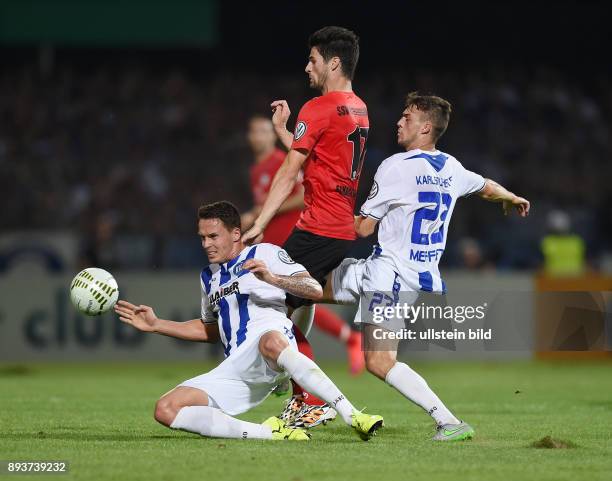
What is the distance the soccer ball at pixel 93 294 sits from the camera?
645 centimetres

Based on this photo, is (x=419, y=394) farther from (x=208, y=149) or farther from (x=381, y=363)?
(x=208, y=149)

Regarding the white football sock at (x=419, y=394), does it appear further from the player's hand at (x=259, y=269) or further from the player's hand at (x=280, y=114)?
the player's hand at (x=280, y=114)

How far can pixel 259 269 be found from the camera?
18.9 feet

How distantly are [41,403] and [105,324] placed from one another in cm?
583

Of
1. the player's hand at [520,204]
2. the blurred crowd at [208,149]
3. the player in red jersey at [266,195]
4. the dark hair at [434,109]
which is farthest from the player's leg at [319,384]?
the blurred crowd at [208,149]

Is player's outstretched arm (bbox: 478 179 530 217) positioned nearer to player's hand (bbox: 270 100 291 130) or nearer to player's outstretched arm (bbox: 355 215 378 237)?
player's outstretched arm (bbox: 355 215 378 237)

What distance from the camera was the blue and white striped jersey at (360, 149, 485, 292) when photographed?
640cm

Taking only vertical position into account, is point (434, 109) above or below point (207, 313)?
above

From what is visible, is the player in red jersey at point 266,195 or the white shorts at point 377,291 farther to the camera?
the player in red jersey at point 266,195

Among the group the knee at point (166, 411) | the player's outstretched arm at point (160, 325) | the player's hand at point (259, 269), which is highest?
the player's hand at point (259, 269)

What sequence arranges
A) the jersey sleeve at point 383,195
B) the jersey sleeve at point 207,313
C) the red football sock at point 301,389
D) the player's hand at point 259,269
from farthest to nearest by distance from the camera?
the red football sock at point 301,389 → the jersey sleeve at point 207,313 → the jersey sleeve at point 383,195 → the player's hand at point 259,269

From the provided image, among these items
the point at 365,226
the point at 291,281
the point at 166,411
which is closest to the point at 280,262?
the point at 291,281

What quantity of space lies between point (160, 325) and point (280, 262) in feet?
2.64

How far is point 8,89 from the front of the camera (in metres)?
19.5
